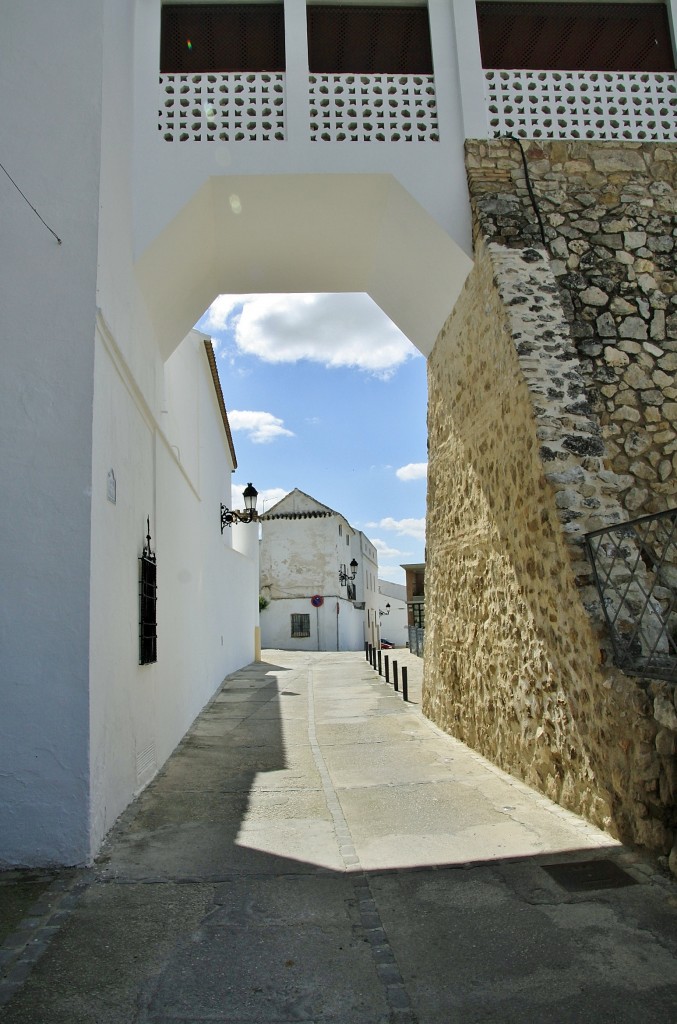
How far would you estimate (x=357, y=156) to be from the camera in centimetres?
605

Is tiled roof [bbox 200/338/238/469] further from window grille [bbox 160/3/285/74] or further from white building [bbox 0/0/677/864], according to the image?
window grille [bbox 160/3/285/74]

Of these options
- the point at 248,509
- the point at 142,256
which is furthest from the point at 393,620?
the point at 142,256

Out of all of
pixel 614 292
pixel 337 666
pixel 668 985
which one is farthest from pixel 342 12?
pixel 337 666

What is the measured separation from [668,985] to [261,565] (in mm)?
29733

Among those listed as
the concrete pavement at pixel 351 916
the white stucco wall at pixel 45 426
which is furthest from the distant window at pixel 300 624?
the white stucco wall at pixel 45 426

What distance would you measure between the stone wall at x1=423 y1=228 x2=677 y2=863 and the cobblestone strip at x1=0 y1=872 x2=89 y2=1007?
9.43 feet

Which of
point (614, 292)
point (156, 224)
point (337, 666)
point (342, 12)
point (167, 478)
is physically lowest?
point (337, 666)

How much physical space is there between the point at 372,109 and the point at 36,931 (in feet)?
21.0

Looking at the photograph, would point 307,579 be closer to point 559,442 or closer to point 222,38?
point 222,38

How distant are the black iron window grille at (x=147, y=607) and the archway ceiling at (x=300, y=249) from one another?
2.09m

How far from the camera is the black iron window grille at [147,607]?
209 inches

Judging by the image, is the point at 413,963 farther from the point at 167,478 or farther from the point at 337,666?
the point at 337,666

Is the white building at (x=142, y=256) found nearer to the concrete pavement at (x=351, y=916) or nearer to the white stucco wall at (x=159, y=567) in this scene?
the white stucco wall at (x=159, y=567)

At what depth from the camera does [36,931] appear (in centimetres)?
299
